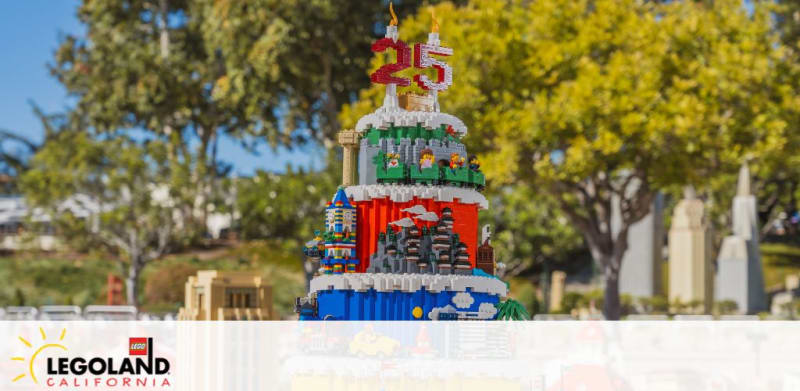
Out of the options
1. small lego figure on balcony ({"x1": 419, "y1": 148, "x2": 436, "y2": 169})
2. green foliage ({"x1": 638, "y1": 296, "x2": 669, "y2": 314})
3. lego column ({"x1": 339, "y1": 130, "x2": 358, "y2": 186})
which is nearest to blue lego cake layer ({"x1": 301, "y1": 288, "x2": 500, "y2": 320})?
small lego figure on balcony ({"x1": 419, "y1": 148, "x2": 436, "y2": 169})

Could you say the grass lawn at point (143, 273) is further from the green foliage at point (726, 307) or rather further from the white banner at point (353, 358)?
the white banner at point (353, 358)

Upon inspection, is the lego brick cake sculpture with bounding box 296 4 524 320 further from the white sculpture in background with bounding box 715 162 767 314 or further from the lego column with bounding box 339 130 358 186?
the white sculpture in background with bounding box 715 162 767 314

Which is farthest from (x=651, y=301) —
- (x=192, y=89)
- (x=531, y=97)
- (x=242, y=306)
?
(x=242, y=306)

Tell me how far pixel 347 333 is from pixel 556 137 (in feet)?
73.7

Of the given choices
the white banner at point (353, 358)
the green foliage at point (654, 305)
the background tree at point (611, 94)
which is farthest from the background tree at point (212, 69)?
the white banner at point (353, 358)

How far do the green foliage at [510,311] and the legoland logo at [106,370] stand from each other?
3.89 metres

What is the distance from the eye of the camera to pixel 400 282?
11.5m

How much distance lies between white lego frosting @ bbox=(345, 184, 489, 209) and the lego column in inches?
26.6

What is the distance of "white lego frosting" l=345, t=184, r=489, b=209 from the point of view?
11.9 meters

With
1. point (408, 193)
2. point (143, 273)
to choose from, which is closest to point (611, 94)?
point (408, 193)

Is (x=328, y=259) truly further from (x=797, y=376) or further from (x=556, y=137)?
(x=556, y=137)

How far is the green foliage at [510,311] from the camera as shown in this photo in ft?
38.7

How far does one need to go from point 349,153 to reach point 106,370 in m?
4.06

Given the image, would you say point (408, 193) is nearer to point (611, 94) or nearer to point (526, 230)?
point (611, 94)
